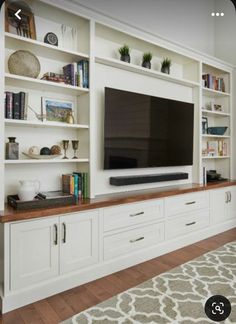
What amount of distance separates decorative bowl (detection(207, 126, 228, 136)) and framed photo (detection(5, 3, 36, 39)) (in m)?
2.63

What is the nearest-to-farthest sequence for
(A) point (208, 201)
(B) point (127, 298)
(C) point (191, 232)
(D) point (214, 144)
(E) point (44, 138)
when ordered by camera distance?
(B) point (127, 298) < (E) point (44, 138) < (C) point (191, 232) < (A) point (208, 201) < (D) point (214, 144)

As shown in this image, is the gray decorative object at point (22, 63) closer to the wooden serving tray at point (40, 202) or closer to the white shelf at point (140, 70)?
the white shelf at point (140, 70)

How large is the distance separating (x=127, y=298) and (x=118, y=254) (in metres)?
0.48

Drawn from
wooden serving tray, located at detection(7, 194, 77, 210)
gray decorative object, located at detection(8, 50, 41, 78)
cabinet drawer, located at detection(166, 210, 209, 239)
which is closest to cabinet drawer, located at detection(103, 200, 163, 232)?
cabinet drawer, located at detection(166, 210, 209, 239)

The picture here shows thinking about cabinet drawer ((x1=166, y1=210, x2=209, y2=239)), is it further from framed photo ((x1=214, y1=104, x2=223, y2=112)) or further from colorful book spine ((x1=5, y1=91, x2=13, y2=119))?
colorful book spine ((x1=5, y1=91, x2=13, y2=119))

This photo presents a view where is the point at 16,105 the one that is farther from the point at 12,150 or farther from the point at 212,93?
the point at 212,93

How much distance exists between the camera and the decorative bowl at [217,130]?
3.66m

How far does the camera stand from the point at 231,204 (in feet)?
11.5

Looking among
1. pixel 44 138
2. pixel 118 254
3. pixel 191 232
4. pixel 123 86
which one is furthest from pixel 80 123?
pixel 191 232

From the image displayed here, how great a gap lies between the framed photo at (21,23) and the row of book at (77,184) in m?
1.16

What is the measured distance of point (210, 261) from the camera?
240 centimetres

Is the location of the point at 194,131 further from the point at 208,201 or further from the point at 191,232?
the point at 191,232

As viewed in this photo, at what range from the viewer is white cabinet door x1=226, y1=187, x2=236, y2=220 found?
3449mm

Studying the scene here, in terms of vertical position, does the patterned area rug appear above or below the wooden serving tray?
below
